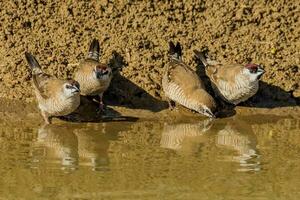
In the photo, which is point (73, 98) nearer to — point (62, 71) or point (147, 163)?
point (62, 71)

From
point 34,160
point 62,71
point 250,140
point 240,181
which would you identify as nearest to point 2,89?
point 62,71

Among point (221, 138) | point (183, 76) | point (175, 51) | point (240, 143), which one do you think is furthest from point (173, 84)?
point (240, 143)

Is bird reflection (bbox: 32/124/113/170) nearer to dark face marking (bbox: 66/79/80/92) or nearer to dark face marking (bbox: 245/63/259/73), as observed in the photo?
dark face marking (bbox: 66/79/80/92)

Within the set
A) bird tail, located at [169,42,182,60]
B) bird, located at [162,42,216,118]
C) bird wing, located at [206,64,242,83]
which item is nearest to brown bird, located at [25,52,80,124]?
bird, located at [162,42,216,118]

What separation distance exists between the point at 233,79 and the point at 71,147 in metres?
2.59

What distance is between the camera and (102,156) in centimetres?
947

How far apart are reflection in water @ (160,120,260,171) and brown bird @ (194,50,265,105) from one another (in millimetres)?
372

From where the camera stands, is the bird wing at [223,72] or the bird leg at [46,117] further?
the bird wing at [223,72]

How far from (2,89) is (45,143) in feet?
5.40

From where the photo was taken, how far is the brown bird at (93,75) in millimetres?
10992

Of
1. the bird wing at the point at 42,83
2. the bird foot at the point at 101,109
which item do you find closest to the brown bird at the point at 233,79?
the bird foot at the point at 101,109

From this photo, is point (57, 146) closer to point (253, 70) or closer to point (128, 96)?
point (128, 96)

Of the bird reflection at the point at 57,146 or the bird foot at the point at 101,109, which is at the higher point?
the bird foot at the point at 101,109

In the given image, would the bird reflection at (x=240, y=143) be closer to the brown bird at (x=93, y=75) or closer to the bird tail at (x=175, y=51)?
the bird tail at (x=175, y=51)
